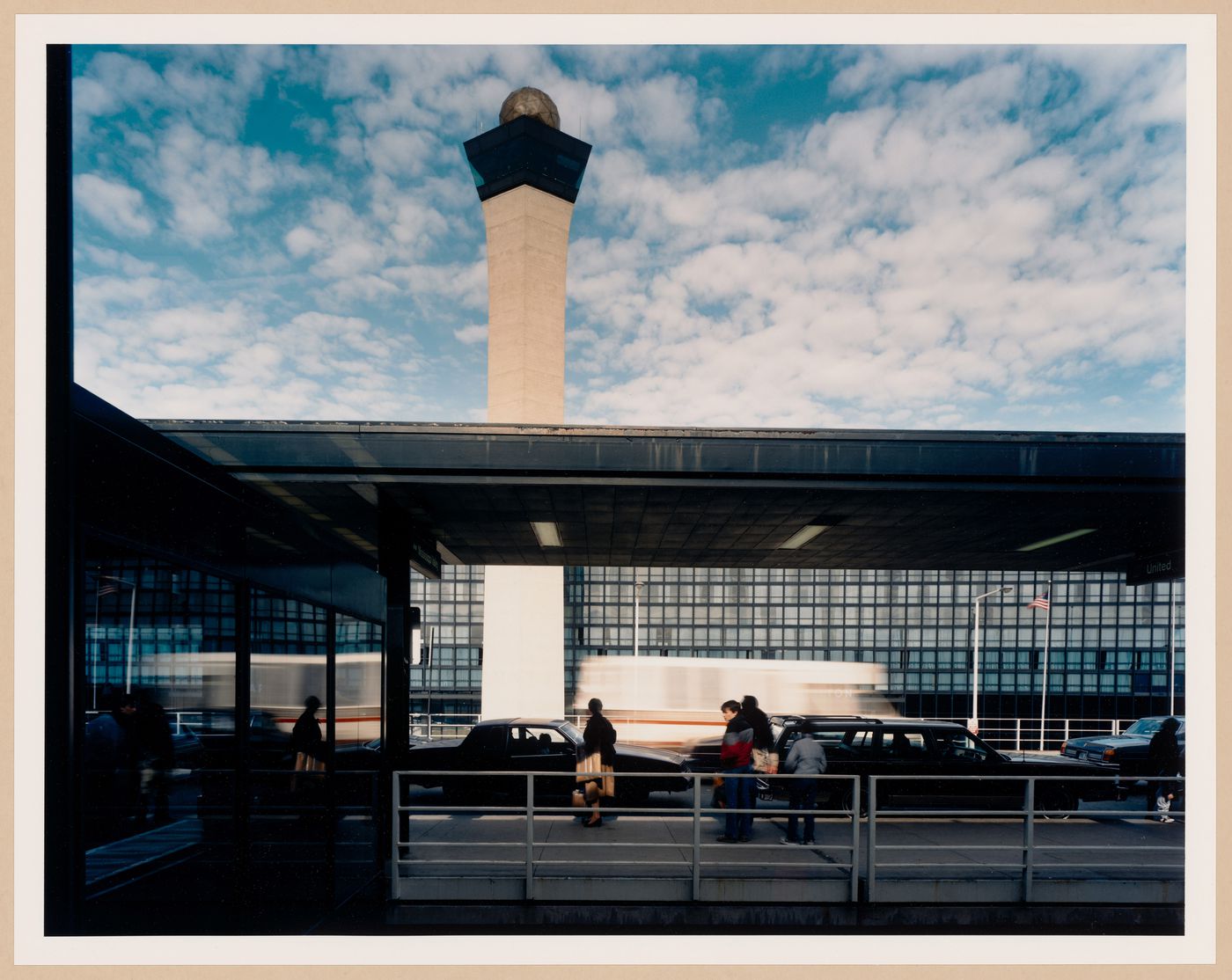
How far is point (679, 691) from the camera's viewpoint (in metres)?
19.5

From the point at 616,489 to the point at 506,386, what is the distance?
2041cm

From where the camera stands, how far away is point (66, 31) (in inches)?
131

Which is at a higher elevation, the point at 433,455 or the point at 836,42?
the point at 836,42

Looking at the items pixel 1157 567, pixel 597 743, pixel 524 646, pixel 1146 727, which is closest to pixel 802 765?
pixel 597 743

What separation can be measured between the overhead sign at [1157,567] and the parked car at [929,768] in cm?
322

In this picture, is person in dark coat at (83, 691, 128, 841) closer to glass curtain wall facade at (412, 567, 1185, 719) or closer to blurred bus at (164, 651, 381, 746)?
blurred bus at (164, 651, 381, 746)

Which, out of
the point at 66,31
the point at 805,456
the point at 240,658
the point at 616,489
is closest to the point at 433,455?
the point at 616,489

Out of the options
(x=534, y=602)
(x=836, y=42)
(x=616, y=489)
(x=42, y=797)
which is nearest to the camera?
(x=42, y=797)

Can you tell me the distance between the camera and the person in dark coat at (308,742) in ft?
20.1

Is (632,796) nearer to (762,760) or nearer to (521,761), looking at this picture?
(521,761)

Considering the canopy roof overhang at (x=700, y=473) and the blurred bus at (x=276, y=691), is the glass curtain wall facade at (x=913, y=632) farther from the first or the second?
the blurred bus at (x=276, y=691)

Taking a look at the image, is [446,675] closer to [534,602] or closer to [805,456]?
[534,602]

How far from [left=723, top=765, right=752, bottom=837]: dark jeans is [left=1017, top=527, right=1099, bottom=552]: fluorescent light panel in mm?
5566

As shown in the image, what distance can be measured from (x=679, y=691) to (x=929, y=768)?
10046mm
